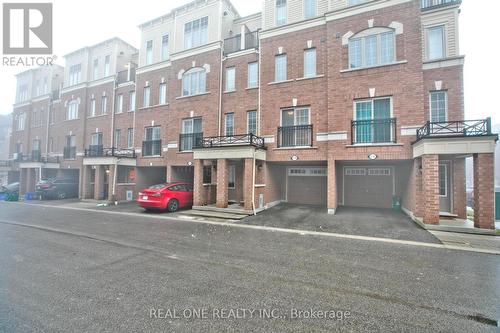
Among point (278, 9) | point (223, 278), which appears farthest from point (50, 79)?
point (223, 278)

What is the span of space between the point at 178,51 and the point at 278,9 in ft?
26.4

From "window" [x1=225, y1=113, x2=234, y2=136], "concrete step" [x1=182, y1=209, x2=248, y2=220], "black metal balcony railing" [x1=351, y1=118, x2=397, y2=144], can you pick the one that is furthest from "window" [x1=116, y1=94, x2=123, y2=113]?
"black metal balcony railing" [x1=351, y1=118, x2=397, y2=144]

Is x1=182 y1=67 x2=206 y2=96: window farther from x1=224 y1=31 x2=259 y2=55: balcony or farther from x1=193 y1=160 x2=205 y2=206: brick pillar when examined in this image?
x1=193 y1=160 x2=205 y2=206: brick pillar

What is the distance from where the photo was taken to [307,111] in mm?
12914

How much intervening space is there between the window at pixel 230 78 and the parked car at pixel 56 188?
18.2m

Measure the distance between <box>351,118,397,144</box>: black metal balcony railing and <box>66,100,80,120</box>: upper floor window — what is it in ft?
85.9

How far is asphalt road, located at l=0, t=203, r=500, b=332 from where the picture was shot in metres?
3.20

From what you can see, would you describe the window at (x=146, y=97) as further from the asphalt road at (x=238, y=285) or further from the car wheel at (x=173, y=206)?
the asphalt road at (x=238, y=285)

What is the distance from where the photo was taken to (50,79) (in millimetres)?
26156

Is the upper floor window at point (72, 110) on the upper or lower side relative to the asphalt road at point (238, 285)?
upper

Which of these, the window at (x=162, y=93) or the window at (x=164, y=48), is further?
the window at (x=164, y=48)

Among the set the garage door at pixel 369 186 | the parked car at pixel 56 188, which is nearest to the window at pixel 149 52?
the parked car at pixel 56 188

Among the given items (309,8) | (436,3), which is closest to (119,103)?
(309,8)

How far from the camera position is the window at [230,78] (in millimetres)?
15248
